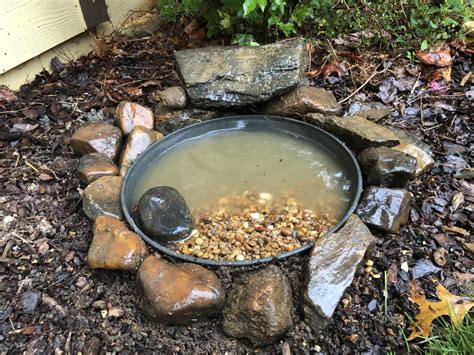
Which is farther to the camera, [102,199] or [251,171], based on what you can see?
[251,171]

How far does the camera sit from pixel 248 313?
1842 millimetres

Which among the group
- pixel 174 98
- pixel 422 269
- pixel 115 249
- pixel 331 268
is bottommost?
pixel 422 269

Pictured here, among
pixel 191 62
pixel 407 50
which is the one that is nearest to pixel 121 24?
pixel 191 62

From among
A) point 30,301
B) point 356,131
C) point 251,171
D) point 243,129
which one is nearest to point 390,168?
point 356,131

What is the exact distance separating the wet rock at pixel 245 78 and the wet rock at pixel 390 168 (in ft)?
2.31

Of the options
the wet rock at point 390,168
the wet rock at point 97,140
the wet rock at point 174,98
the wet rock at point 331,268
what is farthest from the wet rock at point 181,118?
the wet rock at point 331,268

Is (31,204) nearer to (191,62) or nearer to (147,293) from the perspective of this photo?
(147,293)

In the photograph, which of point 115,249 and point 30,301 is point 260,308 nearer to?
point 115,249

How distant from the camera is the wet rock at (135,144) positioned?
2.61m

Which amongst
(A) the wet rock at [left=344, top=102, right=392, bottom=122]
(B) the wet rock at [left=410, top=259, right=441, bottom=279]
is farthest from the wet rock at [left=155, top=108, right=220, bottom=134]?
(B) the wet rock at [left=410, top=259, right=441, bottom=279]

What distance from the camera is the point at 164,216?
221 centimetres

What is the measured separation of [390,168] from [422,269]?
0.51m

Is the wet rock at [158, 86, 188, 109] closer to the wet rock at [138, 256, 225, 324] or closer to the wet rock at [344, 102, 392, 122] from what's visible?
the wet rock at [344, 102, 392, 122]

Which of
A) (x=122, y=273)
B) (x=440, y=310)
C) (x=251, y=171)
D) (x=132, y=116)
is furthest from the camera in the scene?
(x=132, y=116)
